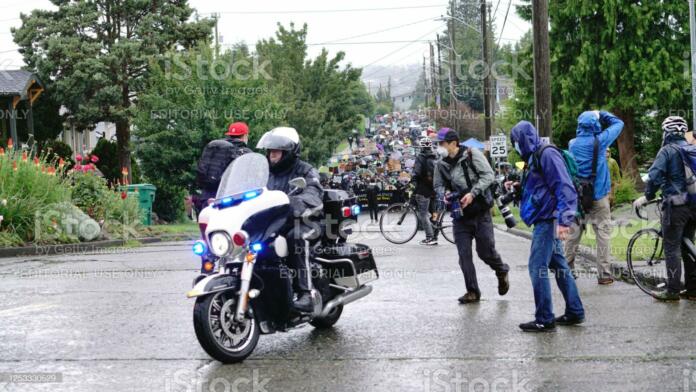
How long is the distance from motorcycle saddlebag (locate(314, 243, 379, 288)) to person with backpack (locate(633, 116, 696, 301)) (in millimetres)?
3016

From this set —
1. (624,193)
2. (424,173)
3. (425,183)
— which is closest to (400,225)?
(425,183)

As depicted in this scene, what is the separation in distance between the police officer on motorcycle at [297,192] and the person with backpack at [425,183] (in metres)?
9.09

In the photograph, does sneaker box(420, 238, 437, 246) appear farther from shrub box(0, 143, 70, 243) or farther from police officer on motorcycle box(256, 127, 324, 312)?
police officer on motorcycle box(256, 127, 324, 312)

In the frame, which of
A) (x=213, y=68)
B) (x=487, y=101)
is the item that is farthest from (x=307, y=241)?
(x=487, y=101)

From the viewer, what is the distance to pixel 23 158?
727 inches

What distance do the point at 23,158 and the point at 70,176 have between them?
1435 millimetres

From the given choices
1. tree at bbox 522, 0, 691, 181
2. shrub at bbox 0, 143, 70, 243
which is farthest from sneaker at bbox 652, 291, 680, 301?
tree at bbox 522, 0, 691, 181

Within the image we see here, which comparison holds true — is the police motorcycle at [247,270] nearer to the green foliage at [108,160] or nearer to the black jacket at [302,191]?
the black jacket at [302,191]

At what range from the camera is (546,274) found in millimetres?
7848

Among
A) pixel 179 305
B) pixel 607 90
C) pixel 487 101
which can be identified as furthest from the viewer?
pixel 607 90

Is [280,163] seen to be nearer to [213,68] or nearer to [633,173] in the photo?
[213,68]

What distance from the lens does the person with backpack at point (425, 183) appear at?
16.7 meters

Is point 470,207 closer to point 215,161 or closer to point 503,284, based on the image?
point 503,284

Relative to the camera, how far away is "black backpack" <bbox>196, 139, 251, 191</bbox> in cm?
973
